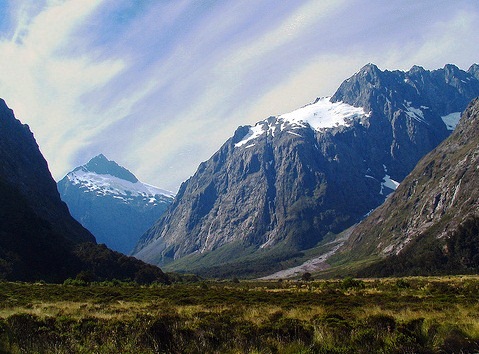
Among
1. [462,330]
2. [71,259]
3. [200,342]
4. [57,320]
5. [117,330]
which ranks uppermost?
[71,259]

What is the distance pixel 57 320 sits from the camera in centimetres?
2161

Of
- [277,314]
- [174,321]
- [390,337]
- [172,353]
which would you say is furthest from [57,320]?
[390,337]

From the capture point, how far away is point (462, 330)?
17750mm

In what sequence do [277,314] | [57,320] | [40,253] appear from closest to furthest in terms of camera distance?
[57,320] → [277,314] → [40,253]

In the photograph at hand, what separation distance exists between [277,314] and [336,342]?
732 cm

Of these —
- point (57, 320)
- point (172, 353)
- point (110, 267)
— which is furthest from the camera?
point (110, 267)

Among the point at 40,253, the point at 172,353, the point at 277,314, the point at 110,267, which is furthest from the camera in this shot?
the point at 110,267

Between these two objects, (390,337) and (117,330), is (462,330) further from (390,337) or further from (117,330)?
(117,330)

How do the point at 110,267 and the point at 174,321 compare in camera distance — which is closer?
the point at 174,321

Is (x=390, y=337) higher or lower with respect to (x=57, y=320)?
lower

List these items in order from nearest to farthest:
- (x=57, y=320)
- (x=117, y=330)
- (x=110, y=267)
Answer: (x=117, y=330)
(x=57, y=320)
(x=110, y=267)

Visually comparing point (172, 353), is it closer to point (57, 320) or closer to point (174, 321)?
point (174, 321)

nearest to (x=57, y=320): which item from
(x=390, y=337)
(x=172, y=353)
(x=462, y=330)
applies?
(x=172, y=353)

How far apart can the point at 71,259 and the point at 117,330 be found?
135942 millimetres
